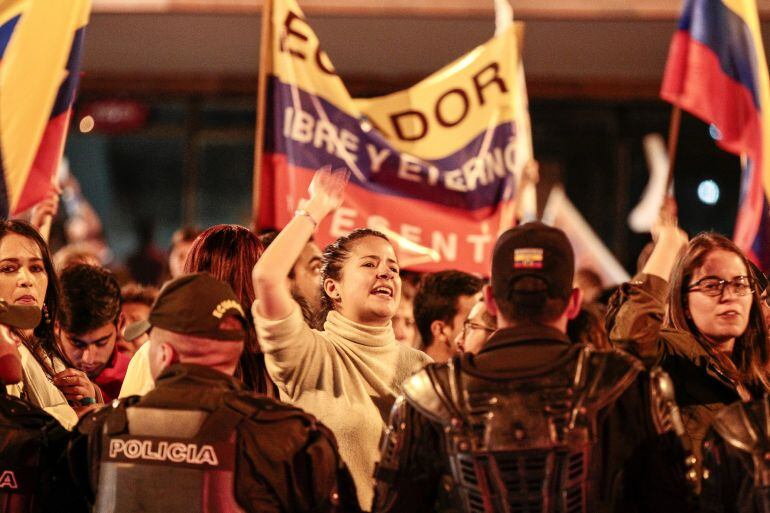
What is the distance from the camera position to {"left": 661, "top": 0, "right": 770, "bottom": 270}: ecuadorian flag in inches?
295

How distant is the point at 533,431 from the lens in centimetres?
371

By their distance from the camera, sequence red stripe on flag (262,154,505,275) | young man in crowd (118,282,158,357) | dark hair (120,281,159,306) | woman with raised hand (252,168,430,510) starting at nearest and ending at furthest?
woman with raised hand (252,168,430,510)
young man in crowd (118,282,158,357)
dark hair (120,281,159,306)
red stripe on flag (262,154,505,275)

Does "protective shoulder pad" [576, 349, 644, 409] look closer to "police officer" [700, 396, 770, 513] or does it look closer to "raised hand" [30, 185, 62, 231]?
"police officer" [700, 396, 770, 513]

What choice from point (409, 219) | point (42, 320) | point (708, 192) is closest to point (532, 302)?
point (42, 320)

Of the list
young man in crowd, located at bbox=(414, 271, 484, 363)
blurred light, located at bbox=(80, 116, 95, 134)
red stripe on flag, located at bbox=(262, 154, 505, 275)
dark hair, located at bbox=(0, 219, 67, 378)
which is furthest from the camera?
blurred light, located at bbox=(80, 116, 95, 134)

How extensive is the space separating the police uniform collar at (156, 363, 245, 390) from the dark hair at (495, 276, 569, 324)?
910 millimetres

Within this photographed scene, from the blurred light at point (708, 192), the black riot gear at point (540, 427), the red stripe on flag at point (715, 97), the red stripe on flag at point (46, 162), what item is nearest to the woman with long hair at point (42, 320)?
the red stripe on flag at point (46, 162)

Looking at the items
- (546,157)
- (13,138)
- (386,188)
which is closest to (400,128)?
(386,188)

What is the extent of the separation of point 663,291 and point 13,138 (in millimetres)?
3650

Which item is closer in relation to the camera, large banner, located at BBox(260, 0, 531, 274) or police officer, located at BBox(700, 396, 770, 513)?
police officer, located at BBox(700, 396, 770, 513)

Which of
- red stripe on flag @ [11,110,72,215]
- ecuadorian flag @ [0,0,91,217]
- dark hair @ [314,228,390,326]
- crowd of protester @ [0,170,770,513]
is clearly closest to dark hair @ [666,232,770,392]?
crowd of protester @ [0,170,770,513]

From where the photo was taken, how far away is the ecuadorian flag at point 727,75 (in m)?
7.50

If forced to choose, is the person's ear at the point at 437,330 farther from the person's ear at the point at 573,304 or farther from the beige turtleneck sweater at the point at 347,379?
the person's ear at the point at 573,304

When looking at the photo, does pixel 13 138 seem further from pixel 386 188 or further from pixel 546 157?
pixel 546 157
